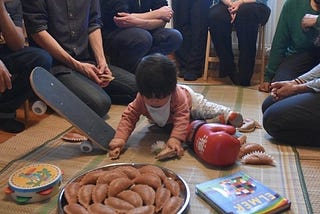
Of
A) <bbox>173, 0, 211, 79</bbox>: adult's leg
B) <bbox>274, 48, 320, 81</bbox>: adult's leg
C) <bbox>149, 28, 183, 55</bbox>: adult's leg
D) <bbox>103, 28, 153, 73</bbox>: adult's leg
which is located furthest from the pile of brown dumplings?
<bbox>173, 0, 211, 79</bbox>: adult's leg

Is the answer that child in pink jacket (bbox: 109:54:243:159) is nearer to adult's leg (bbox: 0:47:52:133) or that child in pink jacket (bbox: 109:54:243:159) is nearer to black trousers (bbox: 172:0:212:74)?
adult's leg (bbox: 0:47:52:133)

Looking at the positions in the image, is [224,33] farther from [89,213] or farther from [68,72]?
[89,213]

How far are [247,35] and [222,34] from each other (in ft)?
0.55

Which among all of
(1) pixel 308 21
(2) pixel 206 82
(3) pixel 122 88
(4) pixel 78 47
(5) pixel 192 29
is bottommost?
(2) pixel 206 82

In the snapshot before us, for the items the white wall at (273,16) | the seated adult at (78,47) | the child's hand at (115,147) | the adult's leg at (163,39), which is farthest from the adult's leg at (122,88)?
the white wall at (273,16)

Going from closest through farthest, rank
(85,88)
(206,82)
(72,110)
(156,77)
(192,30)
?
(156,77), (72,110), (85,88), (206,82), (192,30)

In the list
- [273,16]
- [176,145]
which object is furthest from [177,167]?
[273,16]

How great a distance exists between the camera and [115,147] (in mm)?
1293

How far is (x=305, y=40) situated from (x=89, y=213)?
1.40m

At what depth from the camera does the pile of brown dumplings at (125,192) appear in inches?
34.9

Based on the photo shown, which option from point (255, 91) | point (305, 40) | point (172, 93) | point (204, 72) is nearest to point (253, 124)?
point (172, 93)

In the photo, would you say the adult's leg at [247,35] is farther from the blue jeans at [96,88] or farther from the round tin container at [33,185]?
the round tin container at [33,185]

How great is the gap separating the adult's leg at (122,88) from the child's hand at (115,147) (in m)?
0.61

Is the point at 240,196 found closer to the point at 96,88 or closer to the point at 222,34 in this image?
the point at 96,88
